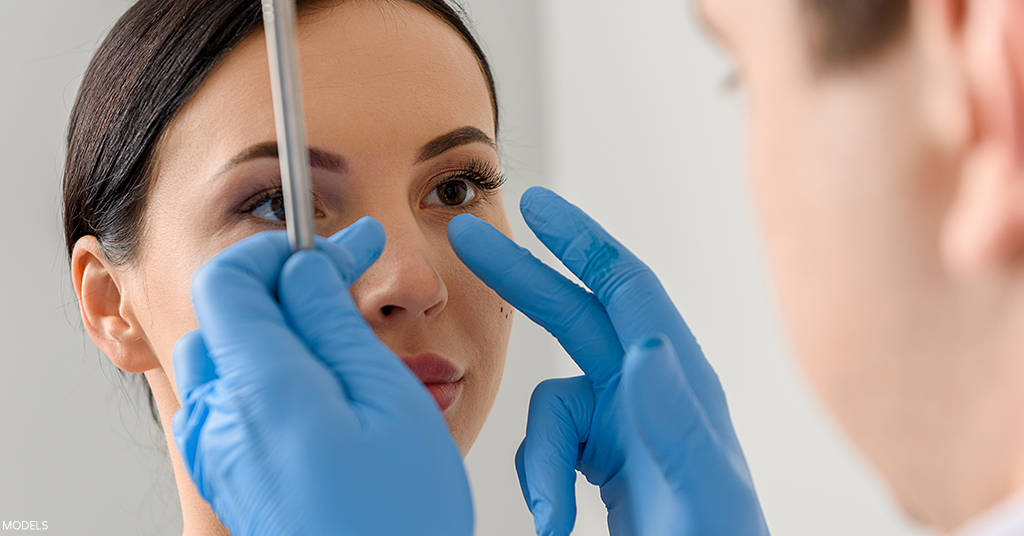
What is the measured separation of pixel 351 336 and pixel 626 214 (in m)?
1.53

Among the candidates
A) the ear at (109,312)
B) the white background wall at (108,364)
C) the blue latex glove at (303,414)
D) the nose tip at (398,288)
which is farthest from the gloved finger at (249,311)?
the white background wall at (108,364)

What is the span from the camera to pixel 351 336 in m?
0.66

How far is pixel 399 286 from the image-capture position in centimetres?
84

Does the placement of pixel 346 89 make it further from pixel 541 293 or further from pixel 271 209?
pixel 541 293

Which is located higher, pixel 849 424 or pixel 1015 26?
pixel 1015 26

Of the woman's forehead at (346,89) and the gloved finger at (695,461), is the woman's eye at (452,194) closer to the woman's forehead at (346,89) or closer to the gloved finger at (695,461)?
the woman's forehead at (346,89)

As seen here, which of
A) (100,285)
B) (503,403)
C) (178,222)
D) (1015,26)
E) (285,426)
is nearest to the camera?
(1015,26)

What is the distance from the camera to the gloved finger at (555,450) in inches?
32.5

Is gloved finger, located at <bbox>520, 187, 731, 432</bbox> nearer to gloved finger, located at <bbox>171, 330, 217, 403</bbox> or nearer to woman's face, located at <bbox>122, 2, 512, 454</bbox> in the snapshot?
woman's face, located at <bbox>122, 2, 512, 454</bbox>

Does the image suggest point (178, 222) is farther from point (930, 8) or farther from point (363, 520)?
point (930, 8)

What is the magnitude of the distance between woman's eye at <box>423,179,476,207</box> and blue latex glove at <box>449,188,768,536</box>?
0.33 ft

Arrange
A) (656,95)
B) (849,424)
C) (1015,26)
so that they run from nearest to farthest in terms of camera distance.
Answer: (1015,26)
(849,424)
(656,95)

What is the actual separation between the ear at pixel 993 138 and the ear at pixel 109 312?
2.99ft

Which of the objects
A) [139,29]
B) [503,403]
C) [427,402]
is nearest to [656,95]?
[503,403]
